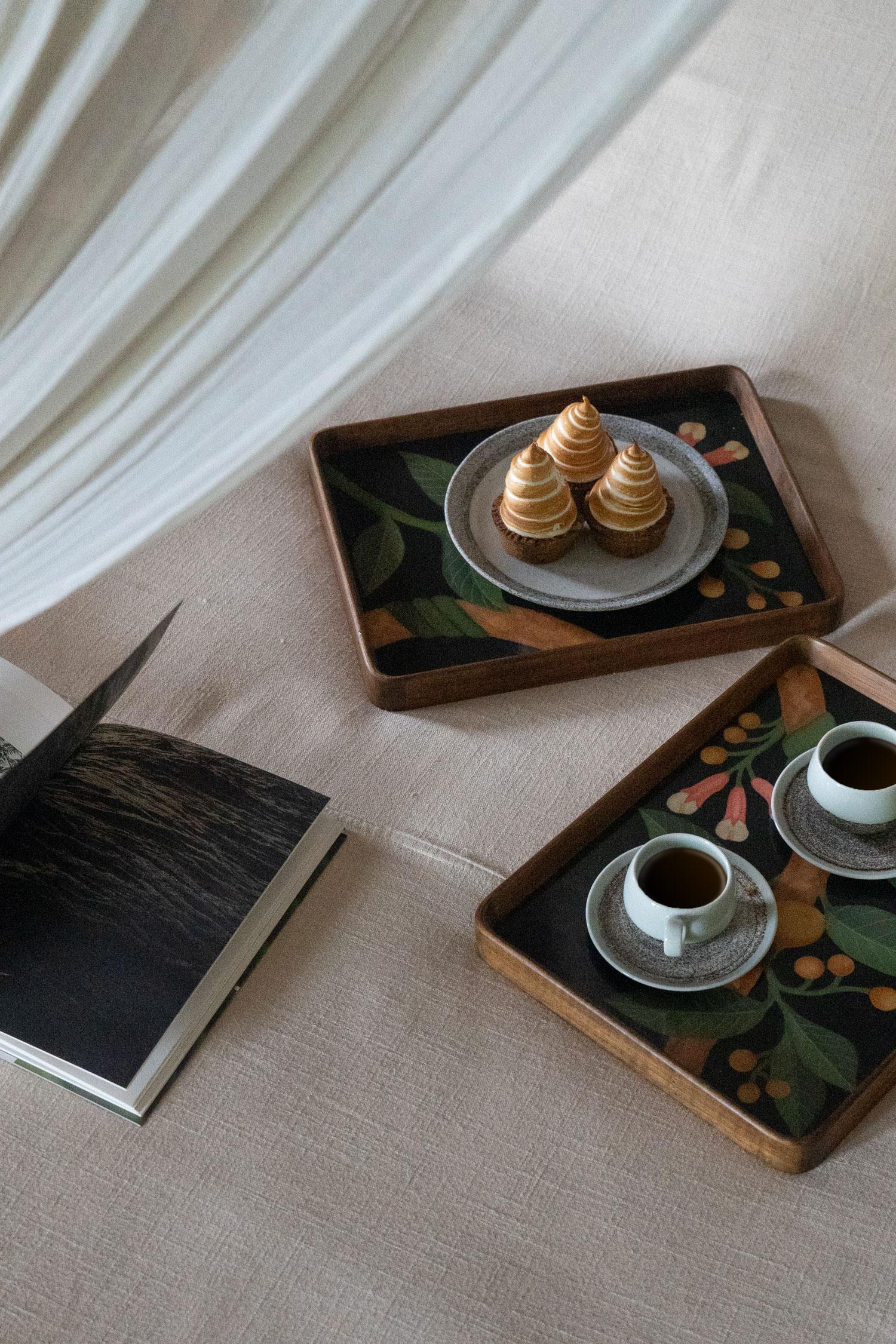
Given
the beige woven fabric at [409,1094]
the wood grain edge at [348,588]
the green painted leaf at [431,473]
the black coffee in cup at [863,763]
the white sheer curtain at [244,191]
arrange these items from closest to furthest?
the white sheer curtain at [244,191] → the beige woven fabric at [409,1094] → the black coffee in cup at [863,763] → the wood grain edge at [348,588] → the green painted leaf at [431,473]

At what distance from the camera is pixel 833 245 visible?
0.98m

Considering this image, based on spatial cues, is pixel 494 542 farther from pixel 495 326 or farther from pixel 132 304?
pixel 132 304

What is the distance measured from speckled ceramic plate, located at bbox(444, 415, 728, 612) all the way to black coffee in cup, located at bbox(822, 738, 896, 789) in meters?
0.16

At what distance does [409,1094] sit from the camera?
56cm

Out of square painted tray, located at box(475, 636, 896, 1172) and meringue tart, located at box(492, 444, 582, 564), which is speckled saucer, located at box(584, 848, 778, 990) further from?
meringue tart, located at box(492, 444, 582, 564)

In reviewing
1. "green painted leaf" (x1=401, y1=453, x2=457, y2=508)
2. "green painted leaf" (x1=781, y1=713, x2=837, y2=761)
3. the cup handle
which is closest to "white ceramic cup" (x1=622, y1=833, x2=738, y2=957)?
the cup handle

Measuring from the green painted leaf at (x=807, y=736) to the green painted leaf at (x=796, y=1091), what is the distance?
0.56 ft

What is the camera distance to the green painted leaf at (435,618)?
746mm

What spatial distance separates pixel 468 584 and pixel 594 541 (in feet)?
0.28

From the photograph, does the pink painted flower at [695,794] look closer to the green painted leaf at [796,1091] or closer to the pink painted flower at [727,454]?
the green painted leaf at [796,1091]

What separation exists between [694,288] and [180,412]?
728 millimetres

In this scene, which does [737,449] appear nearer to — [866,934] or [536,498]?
[536,498]

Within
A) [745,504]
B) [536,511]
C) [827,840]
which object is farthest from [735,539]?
[827,840]

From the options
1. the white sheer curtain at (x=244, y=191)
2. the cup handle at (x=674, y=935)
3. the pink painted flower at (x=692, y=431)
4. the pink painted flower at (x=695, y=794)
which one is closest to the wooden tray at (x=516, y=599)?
the pink painted flower at (x=692, y=431)
